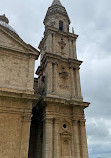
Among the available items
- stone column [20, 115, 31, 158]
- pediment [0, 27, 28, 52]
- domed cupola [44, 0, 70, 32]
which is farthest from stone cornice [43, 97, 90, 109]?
domed cupola [44, 0, 70, 32]

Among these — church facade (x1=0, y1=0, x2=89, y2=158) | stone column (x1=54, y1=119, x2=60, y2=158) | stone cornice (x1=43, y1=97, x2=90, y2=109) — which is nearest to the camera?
church facade (x1=0, y1=0, x2=89, y2=158)

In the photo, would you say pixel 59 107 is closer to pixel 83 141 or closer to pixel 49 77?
pixel 49 77

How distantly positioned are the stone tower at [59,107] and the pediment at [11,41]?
2.87m

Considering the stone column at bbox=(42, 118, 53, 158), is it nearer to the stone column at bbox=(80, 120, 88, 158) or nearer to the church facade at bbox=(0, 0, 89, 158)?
the church facade at bbox=(0, 0, 89, 158)

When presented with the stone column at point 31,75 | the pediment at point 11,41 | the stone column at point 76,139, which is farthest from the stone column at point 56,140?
the pediment at point 11,41

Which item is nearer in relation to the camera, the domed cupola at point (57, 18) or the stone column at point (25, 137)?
the stone column at point (25, 137)

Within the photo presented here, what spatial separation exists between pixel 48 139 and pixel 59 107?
10.9 ft

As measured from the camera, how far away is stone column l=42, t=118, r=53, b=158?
44.6 ft

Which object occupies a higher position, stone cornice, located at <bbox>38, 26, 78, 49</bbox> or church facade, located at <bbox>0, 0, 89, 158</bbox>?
stone cornice, located at <bbox>38, 26, 78, 49</bbox>

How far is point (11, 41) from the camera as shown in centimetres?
1730

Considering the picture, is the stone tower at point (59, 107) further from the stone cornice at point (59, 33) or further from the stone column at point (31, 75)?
the stone column at point (31, 75)

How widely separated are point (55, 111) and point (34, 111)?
3753 millimetres

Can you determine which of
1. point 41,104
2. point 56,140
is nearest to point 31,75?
point 41,104

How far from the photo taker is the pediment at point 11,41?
55.9 feet
